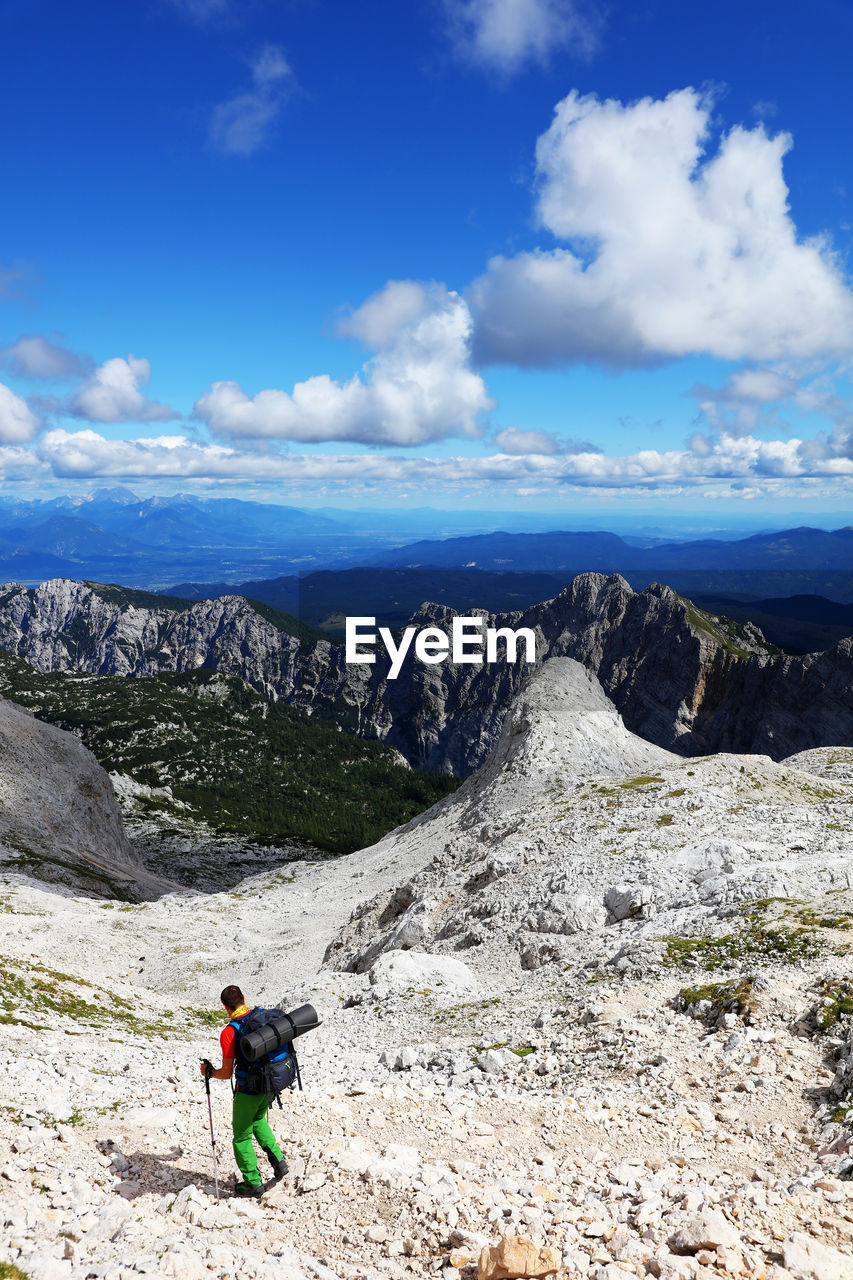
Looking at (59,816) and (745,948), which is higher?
(745,948)

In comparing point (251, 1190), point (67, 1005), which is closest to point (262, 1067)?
point (251, 1190)

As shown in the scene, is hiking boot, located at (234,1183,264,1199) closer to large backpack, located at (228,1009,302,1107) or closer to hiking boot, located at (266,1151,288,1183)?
hiking boot, located at (266,1151,288,1183)

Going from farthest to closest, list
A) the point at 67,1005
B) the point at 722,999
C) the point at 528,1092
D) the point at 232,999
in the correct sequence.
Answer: the point at 67,1005 < the point at 722,999 < the point at 528,1092 < the point at 232,999

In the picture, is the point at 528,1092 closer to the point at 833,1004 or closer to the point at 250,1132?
the point at 250,1132

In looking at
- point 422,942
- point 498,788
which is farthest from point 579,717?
point 422,942

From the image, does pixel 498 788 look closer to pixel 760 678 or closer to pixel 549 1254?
pixel 549 1254

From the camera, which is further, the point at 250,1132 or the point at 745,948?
the point at 745,948
